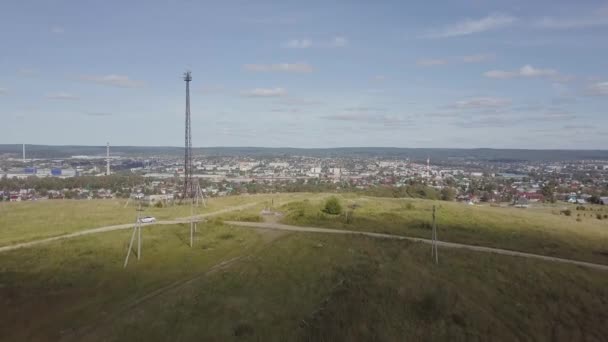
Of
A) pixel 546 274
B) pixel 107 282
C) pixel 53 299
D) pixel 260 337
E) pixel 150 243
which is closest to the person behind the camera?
pixel 260 337

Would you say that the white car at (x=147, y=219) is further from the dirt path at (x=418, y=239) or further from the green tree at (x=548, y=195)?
the green tree at (x=548, y=195)

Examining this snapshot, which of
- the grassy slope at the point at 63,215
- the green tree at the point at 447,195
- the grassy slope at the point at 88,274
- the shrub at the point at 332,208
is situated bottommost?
the green tree at the point at 447,195

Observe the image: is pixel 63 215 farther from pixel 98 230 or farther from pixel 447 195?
pixel 447 195

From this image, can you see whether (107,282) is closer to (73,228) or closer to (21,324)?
(21,324)

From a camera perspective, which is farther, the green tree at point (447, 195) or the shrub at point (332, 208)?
the green tree at point (447, 195)

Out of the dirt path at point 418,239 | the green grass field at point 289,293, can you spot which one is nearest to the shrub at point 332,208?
the dirt path at point 418,239

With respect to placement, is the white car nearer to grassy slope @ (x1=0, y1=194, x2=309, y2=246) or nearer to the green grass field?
grassy slope @ (x1=0, y1=194, x2=309, y2=246)

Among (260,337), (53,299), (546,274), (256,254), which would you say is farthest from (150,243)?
(546,274)
